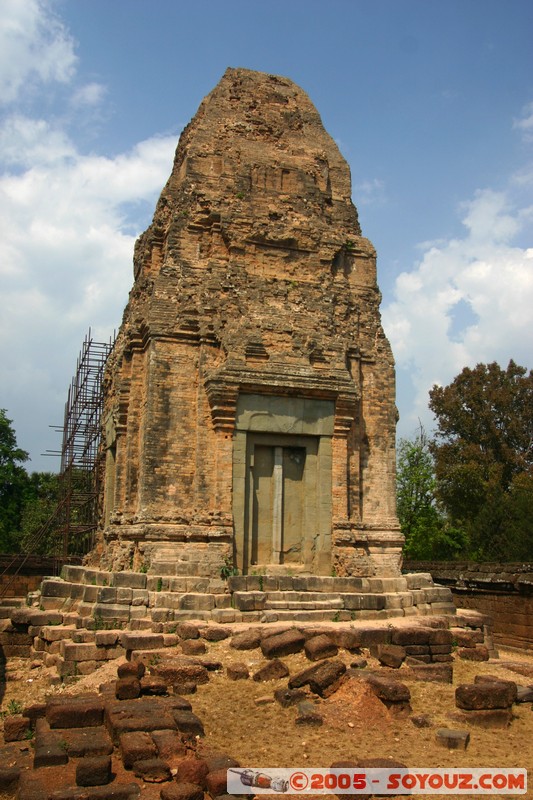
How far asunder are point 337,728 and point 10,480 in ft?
114

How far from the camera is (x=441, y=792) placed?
6.86 metres

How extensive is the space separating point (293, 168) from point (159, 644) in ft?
35.2

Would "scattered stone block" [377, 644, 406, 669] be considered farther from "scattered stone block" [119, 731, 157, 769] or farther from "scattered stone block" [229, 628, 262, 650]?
"scattered stone block" [119, 731, 157, 769]

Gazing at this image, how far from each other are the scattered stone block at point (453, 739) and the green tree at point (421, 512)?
23.3 m

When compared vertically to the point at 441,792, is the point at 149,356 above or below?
above

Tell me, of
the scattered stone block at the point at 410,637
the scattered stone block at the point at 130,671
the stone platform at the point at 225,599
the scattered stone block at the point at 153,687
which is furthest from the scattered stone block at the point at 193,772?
the stone platform at the point at 225,599

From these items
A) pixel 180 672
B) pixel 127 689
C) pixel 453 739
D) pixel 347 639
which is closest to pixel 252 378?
pixel 347 639

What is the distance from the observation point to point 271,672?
990cm

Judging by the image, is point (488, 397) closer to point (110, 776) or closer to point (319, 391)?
point (319, 391)

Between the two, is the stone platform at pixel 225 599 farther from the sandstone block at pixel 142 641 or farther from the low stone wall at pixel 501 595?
the low stone wall at pixel 501 595

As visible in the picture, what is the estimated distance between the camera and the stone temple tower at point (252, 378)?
13.9m

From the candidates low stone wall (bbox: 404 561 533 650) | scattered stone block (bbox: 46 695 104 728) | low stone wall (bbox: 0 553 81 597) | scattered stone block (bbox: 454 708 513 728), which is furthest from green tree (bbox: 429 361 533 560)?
scattered stone block (bbox: 46 695 104 728)

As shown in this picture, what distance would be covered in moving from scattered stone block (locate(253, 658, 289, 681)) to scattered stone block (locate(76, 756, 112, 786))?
11.5 ft

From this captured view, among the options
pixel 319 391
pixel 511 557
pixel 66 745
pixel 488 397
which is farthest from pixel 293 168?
pixel 488 397
